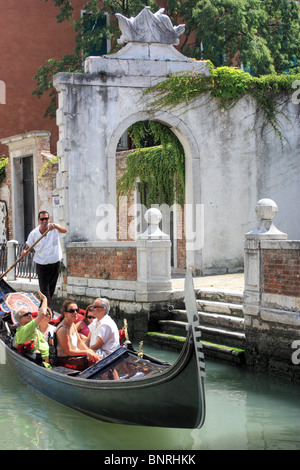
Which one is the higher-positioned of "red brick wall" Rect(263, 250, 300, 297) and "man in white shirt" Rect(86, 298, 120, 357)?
"red brick wall" Rect(263, 250, 300, 297)

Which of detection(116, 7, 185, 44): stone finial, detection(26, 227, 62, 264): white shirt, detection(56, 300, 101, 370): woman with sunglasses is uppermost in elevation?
detection(116, 7, 185, 44): stone finial

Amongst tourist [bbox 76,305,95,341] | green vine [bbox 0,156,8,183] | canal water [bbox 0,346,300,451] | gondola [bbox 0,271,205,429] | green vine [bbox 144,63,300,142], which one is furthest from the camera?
green vine [bbox 0,156,8,183]

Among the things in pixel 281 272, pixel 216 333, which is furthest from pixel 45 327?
pixel 281 272

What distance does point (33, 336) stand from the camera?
6.51 meters

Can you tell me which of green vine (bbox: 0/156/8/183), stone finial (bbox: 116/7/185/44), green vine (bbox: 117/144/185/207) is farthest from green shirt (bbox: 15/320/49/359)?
green vine (bbox: 0/156/8/183)

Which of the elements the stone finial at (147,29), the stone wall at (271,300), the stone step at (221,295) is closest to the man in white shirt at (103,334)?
the stone wall at (271,300)

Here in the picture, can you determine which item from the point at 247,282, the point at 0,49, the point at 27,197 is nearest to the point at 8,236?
the point at 27,197

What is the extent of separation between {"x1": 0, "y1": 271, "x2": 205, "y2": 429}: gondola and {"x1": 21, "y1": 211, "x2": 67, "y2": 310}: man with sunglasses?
99.2 inches

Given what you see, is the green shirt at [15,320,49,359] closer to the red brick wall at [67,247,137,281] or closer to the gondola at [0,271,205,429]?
the gondola at [0,271,205,429]

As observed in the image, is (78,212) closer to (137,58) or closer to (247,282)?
(137,58)

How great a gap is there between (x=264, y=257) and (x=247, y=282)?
371 millimetres

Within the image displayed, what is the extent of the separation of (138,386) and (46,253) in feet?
13.7

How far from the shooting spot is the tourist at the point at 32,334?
6.45 m

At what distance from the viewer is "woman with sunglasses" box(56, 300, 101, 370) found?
5887mm
